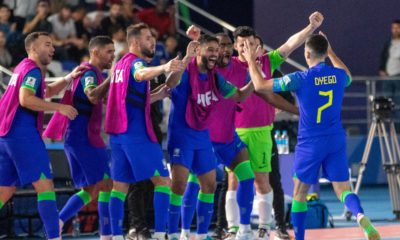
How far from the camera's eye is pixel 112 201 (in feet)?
37.3

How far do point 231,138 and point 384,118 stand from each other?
4.47m

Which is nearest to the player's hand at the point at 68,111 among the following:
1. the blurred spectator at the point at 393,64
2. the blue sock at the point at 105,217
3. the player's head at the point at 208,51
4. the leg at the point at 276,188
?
the blue sock at the point at 105,217

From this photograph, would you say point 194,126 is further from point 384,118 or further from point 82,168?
point 384,118

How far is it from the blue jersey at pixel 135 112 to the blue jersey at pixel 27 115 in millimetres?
865

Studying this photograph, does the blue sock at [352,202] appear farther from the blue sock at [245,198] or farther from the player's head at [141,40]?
the player's head at [141,40]

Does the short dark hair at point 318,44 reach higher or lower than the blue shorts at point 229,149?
higher

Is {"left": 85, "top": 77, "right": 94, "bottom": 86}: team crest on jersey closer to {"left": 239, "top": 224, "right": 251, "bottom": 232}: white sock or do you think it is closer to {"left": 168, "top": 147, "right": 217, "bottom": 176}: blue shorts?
{"left": 168, "top": 147, "right": 217, "bottom": 176}: blue shorts

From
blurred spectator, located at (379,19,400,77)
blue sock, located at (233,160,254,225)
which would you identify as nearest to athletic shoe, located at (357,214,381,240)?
blue sock, located at (233,160,254,225)

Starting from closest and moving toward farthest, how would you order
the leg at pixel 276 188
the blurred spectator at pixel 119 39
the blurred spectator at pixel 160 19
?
the leg at pixel 276 188 → the blurred spectator at pixel 119 39 → the blurred spectator at pixel 160 19

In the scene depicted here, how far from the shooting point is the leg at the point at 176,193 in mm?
11719

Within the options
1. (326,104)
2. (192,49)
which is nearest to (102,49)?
(192,49)

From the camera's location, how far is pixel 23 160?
11.1m

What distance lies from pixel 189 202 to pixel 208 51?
162cm

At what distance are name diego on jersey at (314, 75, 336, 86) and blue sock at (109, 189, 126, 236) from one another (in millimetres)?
2247
